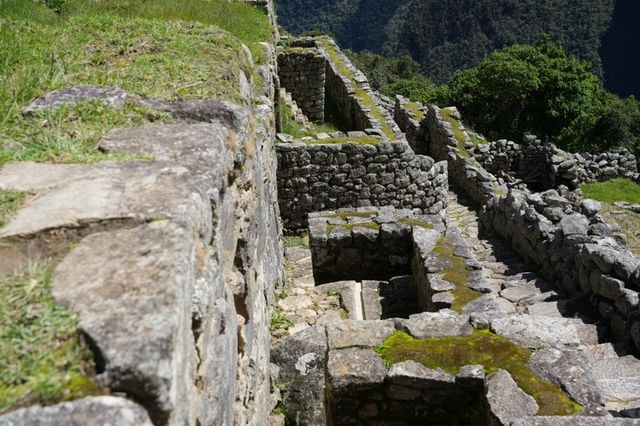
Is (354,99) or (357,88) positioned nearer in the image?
(354,99)

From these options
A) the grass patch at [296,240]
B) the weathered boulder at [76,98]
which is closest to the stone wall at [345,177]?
the grass patch at [296,240]

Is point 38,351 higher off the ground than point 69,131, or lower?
lower

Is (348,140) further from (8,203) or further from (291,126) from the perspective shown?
(8,203)

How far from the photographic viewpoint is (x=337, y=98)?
15.9 meters

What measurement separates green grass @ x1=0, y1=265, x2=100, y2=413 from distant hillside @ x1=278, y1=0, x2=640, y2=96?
63387 millimetres

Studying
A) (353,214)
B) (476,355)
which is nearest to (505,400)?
(476,355)

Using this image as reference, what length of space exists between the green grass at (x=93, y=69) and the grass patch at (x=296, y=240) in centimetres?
514

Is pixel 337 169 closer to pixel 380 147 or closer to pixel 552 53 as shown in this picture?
pixel 380 147

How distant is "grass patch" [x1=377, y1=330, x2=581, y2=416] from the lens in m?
3.89

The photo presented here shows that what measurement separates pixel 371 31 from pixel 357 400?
289 feet

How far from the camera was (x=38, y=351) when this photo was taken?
1355 millimetres

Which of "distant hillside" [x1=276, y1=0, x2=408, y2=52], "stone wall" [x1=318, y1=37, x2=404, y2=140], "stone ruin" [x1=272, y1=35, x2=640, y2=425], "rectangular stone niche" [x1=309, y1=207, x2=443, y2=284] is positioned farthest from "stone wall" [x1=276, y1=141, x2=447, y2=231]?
"distant hillside" [x1=276, y1=0, x2=408, y2=52]

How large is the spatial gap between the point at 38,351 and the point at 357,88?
45.2ft

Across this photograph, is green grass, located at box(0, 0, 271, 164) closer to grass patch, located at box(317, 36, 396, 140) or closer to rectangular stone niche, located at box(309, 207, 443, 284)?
rectangular stone niche, located at box(309, 207, 443, 284)
